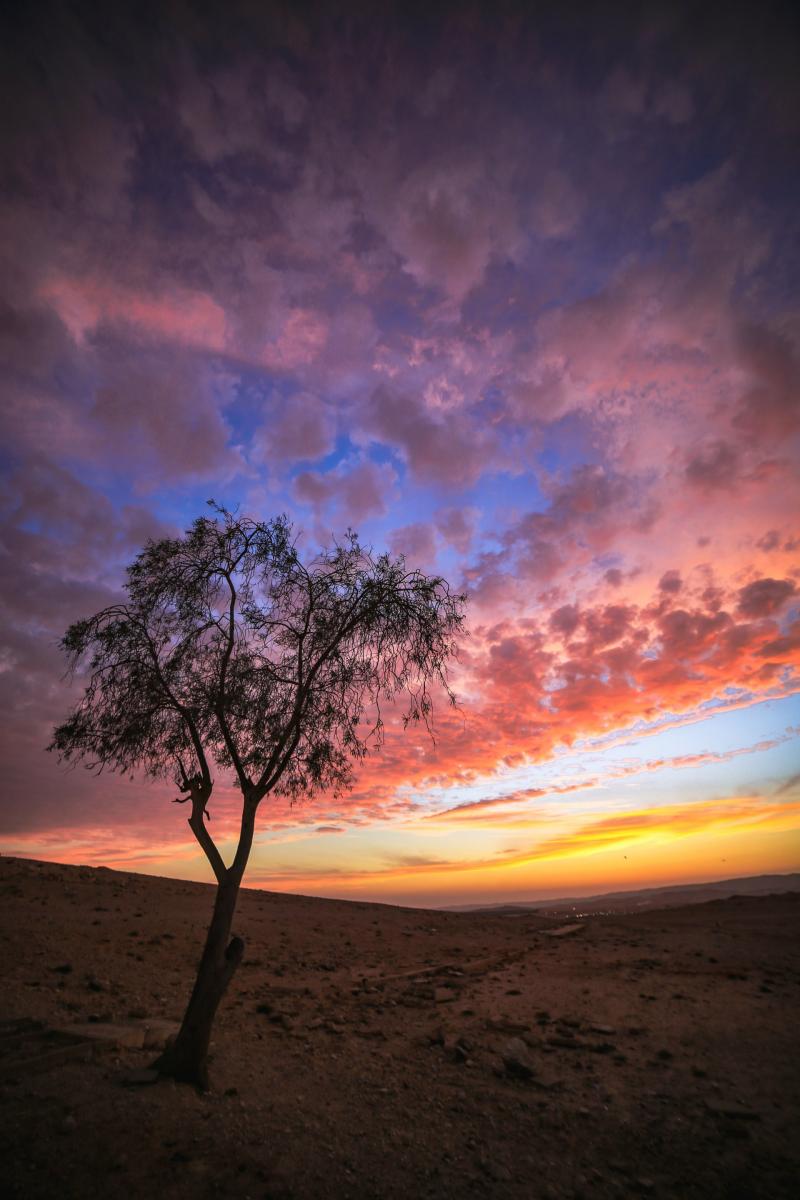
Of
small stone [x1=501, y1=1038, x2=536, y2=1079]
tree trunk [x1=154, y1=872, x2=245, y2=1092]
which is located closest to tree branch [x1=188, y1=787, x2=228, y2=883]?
tree trunk [x1=154, y1=872, x2=245, y2=1092]

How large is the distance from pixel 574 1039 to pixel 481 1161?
5031 mm

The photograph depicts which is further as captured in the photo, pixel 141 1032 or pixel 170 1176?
pixel 141 1032

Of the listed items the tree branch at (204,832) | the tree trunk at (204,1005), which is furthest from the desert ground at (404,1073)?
the tree branch at (204,832)

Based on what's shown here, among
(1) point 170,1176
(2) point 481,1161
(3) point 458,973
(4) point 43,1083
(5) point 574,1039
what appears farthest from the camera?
(3) point 458,973

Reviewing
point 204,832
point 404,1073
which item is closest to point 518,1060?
point 404,1073

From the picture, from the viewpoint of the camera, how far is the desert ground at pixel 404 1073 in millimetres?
6609

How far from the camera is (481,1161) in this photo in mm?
7117

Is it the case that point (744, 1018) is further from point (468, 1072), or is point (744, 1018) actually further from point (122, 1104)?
point (122, 1104)

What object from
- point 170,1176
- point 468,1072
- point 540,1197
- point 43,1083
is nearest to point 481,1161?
point 540,1197

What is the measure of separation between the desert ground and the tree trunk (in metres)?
0.33

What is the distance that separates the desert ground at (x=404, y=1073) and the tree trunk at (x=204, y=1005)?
0.33m

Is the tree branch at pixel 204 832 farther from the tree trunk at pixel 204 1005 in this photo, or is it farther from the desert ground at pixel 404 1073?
the desert ground at pixel 404 1073

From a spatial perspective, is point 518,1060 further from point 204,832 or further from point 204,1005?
point 204,832

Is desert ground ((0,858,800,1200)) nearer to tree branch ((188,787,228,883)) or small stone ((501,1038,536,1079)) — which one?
small stone ((501,1038,536,1079))
